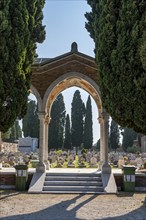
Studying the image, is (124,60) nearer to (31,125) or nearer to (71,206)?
(71,206)

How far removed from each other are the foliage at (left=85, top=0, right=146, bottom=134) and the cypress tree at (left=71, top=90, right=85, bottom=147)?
33.6 metres

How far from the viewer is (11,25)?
959 cm

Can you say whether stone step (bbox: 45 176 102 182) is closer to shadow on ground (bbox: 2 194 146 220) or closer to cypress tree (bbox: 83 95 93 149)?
shadow on ground (bbox: 2 194 146 220)

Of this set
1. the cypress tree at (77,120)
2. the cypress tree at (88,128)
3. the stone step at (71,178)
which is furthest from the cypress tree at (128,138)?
the stone step at (71,178)

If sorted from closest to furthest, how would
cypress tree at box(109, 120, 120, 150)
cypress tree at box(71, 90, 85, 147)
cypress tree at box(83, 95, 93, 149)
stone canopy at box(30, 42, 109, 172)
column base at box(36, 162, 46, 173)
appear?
1. column base at box(36, 162, 46, 173)
2. stone canopy at box(30, 42, 109, 172)
3. cypress tree at box(83, 95, 93, 149)
4. cypress tree at box(71, 90, 85, 147)
5. cypress tree at box(109, 120, 120, 150)

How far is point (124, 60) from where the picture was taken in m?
8.10

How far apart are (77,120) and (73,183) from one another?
31.8 m

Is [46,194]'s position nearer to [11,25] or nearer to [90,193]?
[90,193]

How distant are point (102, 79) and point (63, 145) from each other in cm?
3393

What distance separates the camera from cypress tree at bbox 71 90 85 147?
4241 cm

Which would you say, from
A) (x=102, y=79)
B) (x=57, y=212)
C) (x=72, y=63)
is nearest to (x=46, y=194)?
(x=57, y=212)

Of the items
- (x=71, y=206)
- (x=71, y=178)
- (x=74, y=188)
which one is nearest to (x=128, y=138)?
(x=71, y=178)

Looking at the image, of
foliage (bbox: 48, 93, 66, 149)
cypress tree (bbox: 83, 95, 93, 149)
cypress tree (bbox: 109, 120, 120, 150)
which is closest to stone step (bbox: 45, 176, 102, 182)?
foliage (bbox: 48, 93, 66, 149)

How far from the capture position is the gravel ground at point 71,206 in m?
7.20
